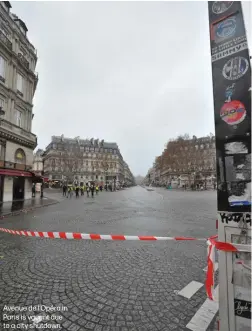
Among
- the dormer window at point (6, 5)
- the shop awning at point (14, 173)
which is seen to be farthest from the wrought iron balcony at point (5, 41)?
the shop awning at point (14, 173)

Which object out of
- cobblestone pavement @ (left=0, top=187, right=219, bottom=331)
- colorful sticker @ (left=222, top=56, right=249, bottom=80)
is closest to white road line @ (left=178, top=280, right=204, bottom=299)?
cobblestone pavement @ (left=0, top=187, right=219, bottom=331)

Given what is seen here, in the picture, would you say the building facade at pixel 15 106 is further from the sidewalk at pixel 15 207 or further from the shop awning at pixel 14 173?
the sidewalk at pixel 15 207

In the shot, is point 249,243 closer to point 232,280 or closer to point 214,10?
point 232,280

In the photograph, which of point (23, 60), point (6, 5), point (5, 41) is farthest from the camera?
point (23, 60)

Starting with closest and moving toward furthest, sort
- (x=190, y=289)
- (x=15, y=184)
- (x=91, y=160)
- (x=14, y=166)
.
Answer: (x=190, y=289), (x=14, y=166), (x=15, y=184), (x=91, y=160)

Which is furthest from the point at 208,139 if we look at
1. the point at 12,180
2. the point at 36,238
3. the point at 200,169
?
the point at 36,238

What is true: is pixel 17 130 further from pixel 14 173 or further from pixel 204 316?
pixel 204 316

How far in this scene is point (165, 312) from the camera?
260 cm

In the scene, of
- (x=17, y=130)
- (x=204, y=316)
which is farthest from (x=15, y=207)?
(x=204, y=316)

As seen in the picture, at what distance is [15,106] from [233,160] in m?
22.8

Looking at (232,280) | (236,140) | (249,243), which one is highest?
(236,140)

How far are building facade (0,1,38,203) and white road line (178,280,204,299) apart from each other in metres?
17.9

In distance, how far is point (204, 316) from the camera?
2.52 m

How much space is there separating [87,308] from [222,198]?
250 cm
